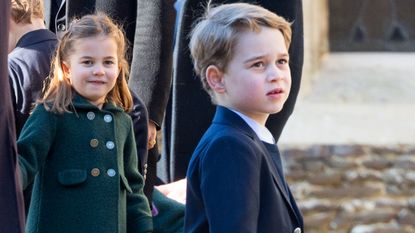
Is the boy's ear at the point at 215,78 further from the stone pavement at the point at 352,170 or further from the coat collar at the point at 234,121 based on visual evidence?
the stone pavement at the point at 352,170

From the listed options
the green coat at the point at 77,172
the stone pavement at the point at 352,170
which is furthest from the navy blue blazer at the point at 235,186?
the stone pavement at the point at 352,170

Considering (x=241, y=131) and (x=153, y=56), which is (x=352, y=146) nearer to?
(x=153, y=56)

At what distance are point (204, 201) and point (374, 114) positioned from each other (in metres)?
5.65

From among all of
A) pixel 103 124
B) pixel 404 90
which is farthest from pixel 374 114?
pixel 103 124

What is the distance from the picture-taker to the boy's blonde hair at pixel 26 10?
3094mm

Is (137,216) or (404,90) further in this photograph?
(404,90)

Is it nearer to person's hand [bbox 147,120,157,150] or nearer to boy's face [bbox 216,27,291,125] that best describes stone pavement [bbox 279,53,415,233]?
person's hand [bbox 147,120,157,150]

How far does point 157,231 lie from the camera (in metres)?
A: 3.17

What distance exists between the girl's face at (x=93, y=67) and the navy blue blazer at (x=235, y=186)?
0.32 meters

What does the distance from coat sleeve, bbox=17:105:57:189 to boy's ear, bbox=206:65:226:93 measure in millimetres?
337

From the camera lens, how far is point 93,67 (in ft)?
9.49

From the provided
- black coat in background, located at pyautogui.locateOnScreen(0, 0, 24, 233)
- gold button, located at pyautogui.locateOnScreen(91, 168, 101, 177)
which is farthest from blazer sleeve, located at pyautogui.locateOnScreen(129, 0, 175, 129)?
black coat in background, located at pyautogui.locateOnScreen(0, 0, 24, 233)

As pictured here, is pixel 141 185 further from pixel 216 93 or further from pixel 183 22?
pixel 183 22

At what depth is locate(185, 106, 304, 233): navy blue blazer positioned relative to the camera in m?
2.54
